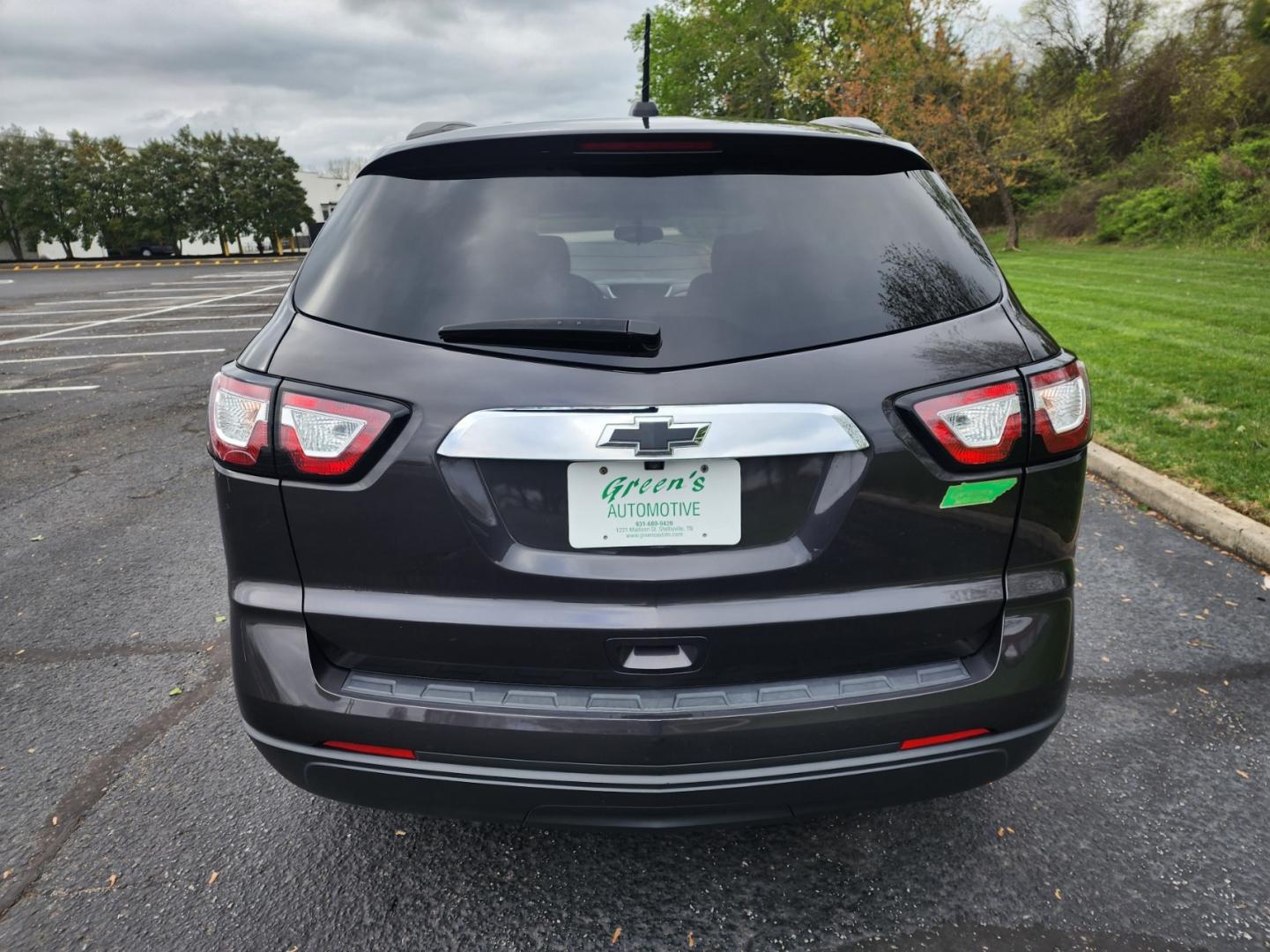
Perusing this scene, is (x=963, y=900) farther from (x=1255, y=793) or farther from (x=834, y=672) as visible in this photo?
(x=1255, y=793)

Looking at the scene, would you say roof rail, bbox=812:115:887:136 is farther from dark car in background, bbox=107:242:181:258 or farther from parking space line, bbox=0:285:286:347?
dark car in background, bbox=107:242:181:258

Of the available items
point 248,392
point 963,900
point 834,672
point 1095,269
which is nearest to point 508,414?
point 248,392

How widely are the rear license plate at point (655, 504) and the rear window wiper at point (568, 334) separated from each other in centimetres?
23

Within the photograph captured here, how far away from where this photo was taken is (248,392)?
1.75 metres

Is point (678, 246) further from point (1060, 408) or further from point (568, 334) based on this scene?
point (1060, 408)

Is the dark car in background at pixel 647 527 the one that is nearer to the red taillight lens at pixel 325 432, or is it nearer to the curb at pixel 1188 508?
the red taillight lens at pixel 325 432

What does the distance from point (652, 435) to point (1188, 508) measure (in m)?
4.12

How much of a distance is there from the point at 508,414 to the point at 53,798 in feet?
6.50

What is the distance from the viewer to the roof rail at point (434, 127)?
2.34 m

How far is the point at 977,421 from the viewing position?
5.53 feet

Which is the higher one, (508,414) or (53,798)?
(508,414)

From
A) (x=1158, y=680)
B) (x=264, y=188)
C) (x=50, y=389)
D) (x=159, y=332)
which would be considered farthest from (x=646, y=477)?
(x=264, y=188)

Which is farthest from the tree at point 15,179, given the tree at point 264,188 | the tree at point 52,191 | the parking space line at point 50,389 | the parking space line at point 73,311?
the parking space line at point 50,389

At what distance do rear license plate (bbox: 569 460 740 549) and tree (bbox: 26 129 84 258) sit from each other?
60.0 m
